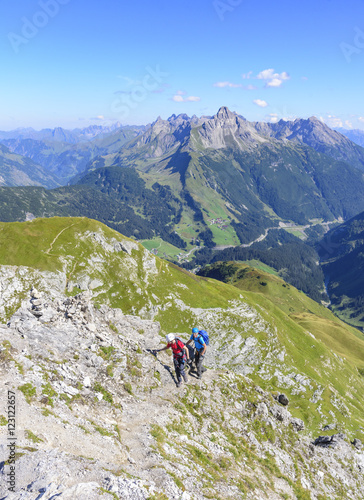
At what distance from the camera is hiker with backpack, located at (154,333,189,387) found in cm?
2995

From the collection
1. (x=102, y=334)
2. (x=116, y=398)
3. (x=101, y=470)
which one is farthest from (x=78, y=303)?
(x=101, y=470)

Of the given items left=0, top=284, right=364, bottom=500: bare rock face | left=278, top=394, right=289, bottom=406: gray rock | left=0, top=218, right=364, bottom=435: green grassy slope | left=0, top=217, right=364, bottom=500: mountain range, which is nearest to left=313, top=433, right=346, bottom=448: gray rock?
left=0, top=217, right=364, bottom=500: mountain range

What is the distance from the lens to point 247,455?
101 feet

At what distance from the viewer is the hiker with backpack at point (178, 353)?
1179 inches

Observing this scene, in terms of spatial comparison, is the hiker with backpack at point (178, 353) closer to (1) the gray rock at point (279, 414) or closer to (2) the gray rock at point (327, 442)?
(1) the gray rock at point (279, 414)

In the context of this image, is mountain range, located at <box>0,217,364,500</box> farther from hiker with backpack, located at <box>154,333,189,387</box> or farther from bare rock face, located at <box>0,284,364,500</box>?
hiker with backpack, located at <box>154,333,189,387</box>

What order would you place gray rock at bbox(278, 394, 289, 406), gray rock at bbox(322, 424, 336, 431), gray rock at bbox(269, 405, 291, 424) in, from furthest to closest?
1. gray rock at bbox(322, 424, 336, 431)
2. gray rock at bbox(278, 394, 289, 406)
3. gray rock at bbox(269, 405, 291, 424)

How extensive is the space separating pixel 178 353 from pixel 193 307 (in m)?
99.4

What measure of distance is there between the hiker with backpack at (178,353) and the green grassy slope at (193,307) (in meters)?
67.1

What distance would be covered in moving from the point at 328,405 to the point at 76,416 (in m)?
98.1

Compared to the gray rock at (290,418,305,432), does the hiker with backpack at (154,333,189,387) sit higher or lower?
higher

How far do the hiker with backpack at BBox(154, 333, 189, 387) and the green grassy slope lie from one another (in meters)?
67.1

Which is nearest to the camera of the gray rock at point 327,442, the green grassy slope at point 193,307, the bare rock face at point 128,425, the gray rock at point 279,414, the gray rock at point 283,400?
the bare rock face at point 128,425

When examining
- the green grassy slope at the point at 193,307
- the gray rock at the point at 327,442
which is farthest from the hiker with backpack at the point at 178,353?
the green grassy slope at the point at 193,307
